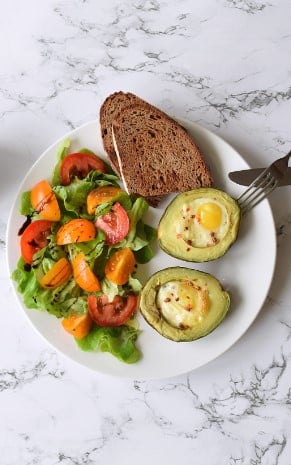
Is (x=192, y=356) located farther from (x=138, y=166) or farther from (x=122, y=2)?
(x=122, y=2)

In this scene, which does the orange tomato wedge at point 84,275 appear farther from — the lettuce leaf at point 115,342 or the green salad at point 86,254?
the lettuce leaf at point 115,342

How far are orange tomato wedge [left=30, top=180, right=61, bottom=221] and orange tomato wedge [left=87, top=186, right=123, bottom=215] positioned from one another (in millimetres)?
97

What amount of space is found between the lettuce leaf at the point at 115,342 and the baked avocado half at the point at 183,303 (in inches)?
5.0

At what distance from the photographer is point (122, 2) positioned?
262 centimetres

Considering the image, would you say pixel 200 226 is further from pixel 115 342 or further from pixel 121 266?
pixel 115 342

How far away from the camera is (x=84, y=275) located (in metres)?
2.39

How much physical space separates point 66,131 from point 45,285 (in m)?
0.52

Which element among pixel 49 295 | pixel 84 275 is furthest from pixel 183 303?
pixel 49 295

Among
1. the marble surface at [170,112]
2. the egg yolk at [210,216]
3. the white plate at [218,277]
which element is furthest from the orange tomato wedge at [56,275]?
the egg yolk at [210,216]

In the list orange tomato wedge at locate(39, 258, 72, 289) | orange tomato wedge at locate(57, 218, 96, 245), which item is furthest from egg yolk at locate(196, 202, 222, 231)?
orange tomato wedge at locate(39, 258, 72, 289)

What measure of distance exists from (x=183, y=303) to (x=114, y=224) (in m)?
0.32

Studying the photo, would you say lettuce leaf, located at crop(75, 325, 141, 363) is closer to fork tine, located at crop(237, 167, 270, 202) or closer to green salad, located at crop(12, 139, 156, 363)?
green salad, located at crop(12, 139, 156, 363)

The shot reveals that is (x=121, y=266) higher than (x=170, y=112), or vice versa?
(x=170, y=112)

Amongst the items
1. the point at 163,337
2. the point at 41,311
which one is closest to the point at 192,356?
the point at 163,337
